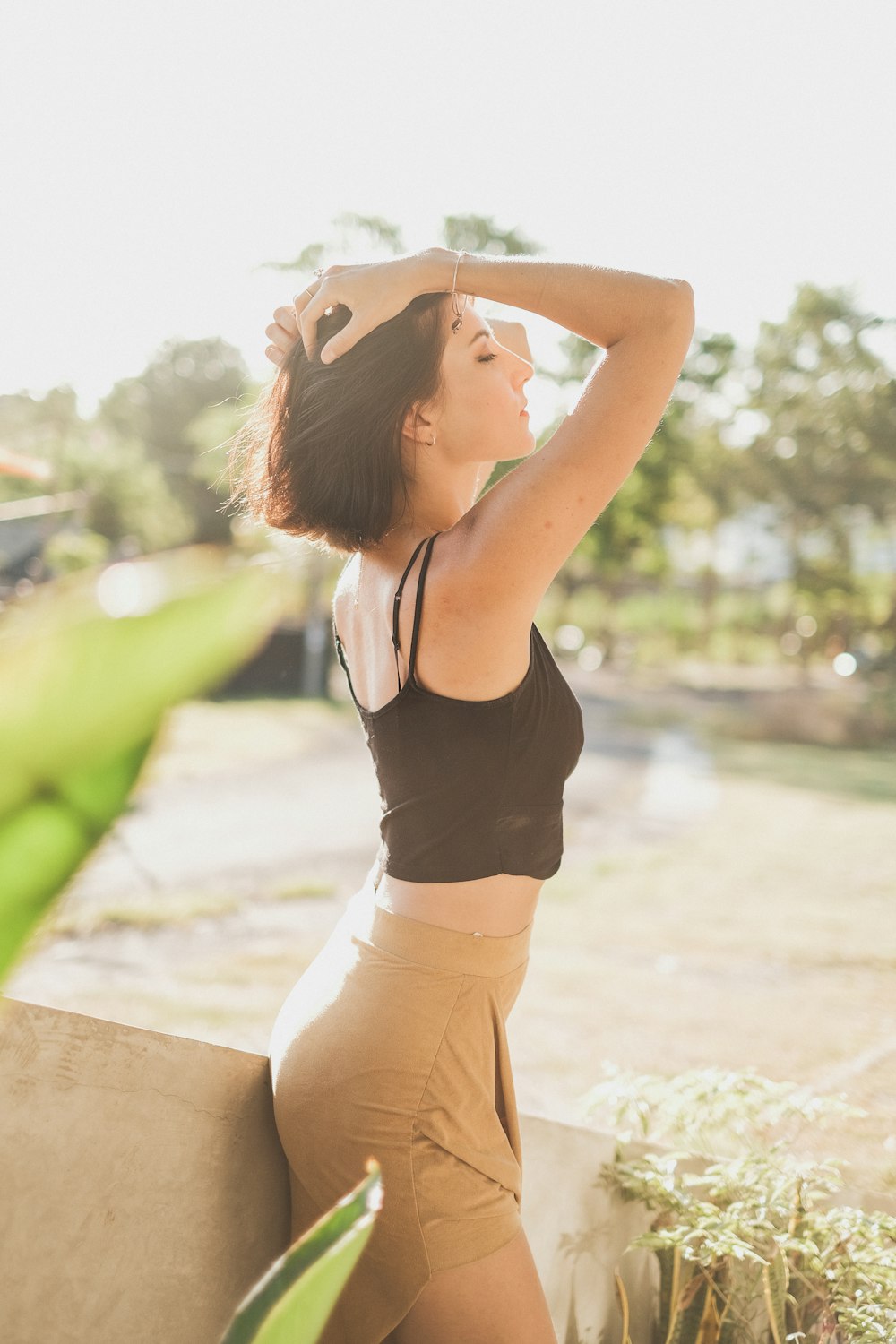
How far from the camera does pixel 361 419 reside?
151 cm

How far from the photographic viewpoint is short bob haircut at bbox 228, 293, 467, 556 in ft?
4.96

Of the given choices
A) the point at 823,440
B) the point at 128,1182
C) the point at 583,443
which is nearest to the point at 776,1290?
the point at 128,1182

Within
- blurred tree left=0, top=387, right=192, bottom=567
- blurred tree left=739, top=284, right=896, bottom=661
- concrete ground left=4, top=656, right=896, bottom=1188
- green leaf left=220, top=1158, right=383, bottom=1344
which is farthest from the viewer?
blurred tree left=739, top=284, right=896, bottom=661

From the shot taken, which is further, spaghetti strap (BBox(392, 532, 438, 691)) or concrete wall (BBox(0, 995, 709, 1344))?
spaghetti strap (BBox(392, 532, 438, 691))

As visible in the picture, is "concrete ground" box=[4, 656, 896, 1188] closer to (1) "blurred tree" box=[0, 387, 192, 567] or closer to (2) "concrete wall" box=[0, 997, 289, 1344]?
(2) "concrete wall" box=[0, 997, 289, 1344]

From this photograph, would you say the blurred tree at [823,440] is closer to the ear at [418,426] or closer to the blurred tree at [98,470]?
the blurred tree at [98,470]

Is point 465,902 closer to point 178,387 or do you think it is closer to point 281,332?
point 281,332

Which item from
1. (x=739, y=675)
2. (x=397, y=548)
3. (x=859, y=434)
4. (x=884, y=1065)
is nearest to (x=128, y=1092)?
(x=397, y=548)

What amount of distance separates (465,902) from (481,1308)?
1.41ft

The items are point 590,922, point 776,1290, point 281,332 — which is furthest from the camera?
point 590,922

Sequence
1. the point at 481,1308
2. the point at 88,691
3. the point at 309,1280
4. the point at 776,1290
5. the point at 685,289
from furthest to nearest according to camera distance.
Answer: the point at 776,1290, the point at 685,289, the point at 481,1308, the point at 309,1280, the point at 88,691

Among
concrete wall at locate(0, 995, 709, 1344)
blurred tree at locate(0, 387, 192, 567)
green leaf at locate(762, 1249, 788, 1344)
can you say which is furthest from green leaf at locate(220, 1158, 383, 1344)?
blurred tree at locate(0, 387, 192, 567)

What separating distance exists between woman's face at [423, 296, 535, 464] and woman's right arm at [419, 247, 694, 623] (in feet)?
0.43

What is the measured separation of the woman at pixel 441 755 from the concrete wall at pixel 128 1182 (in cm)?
7
